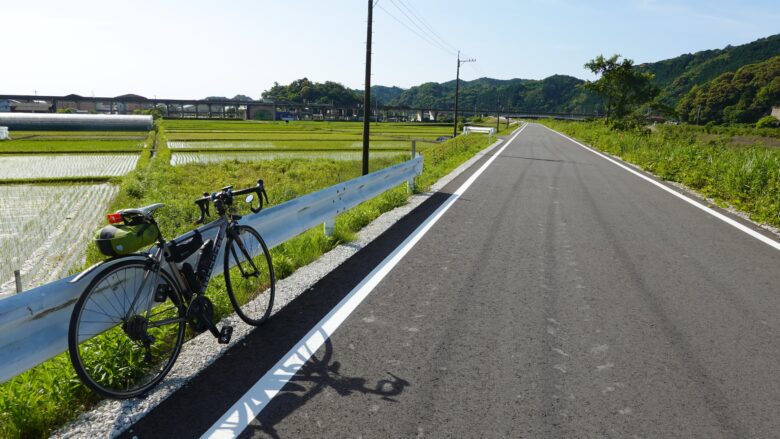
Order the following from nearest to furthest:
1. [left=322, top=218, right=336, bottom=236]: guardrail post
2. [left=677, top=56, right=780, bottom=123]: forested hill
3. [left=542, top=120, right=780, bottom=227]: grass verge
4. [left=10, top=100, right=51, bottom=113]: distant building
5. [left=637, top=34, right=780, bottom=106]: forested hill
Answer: [left=322, top=218, right=336, bottom=236]: guardrail post
[left=542, top=120, right=780, bottom=227]: grass verge
[left=677, top=56, right=780, bottom=123]: forested hill
[left=10, top=100, right=51, bottom=113]: distant building
[left=637, top=34, right=780, bottom=106]: forested hill

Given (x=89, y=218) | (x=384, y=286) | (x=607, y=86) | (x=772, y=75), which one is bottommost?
(x=89, y=218)

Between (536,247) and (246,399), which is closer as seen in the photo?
→ (246,399)

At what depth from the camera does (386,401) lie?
309 centimetres

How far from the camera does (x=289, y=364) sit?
353 centimetres

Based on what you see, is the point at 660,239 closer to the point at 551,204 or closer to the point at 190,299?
the point at 551,204

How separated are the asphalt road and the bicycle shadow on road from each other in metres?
0.01

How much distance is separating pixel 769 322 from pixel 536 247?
287cm

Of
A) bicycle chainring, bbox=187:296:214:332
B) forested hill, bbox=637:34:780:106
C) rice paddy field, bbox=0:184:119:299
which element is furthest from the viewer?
forested hill, bbox=637:34:780:106

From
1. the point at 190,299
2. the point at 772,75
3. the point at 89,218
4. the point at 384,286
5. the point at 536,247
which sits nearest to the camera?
the point at 190,299

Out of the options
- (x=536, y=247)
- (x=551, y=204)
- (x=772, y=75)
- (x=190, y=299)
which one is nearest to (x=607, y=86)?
(x=551, y=204)

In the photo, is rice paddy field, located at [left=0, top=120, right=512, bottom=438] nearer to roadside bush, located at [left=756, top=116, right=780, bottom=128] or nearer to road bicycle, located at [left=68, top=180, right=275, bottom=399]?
road bicycle, located at [left=68, top=180, right=275, bottom=399]

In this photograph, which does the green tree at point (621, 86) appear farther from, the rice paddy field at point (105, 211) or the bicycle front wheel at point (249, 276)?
the bicycle front wheel at point (249, 276)

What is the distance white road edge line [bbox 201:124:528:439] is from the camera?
2814mm

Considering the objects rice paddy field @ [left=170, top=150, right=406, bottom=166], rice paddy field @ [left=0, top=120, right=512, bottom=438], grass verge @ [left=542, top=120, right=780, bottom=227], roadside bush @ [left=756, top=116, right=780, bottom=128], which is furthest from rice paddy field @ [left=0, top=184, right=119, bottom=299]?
roadside bush @ [left=756, top=116, right=780, bottom=128]
